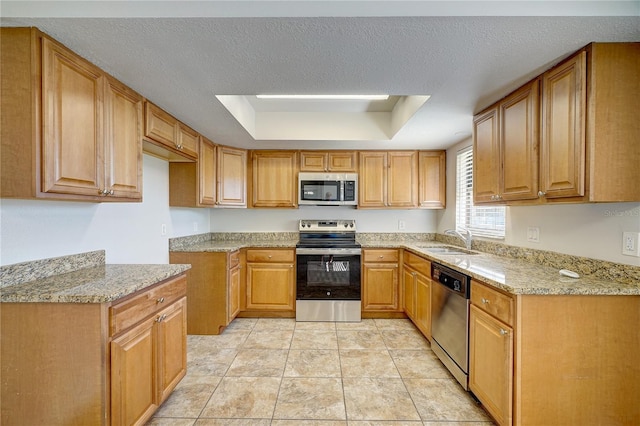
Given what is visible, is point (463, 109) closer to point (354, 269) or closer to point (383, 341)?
point (354, 269)

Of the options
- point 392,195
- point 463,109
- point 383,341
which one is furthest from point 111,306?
point 392,195

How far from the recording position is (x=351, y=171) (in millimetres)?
3531

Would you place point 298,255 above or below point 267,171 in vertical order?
below

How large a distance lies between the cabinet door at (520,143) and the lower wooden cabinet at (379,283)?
160 centimetres

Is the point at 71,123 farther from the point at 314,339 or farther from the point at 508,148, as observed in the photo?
the point at 508,148

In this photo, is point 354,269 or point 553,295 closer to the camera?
point 553,295

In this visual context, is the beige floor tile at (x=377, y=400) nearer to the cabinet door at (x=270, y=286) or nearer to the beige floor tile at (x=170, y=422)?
the beige floor tile at (x=170, y=422)

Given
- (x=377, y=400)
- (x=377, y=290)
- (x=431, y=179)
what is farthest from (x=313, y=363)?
(x=431, y=179)

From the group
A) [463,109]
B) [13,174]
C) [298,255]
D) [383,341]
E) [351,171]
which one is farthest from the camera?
[351,171]

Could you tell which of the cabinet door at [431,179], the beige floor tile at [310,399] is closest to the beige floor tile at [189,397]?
the beige floor tile at [310,399]

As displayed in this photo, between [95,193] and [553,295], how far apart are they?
8.54 feet

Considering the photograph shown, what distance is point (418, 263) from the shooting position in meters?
2.80

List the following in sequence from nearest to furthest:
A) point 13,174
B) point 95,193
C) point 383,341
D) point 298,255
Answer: point 13,174
point 95,193
point 383,341
point 298,255

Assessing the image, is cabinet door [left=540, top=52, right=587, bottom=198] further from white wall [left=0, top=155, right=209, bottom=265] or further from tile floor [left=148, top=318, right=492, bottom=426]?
white wall [left=0, top=155, right=209, bottom=265]
